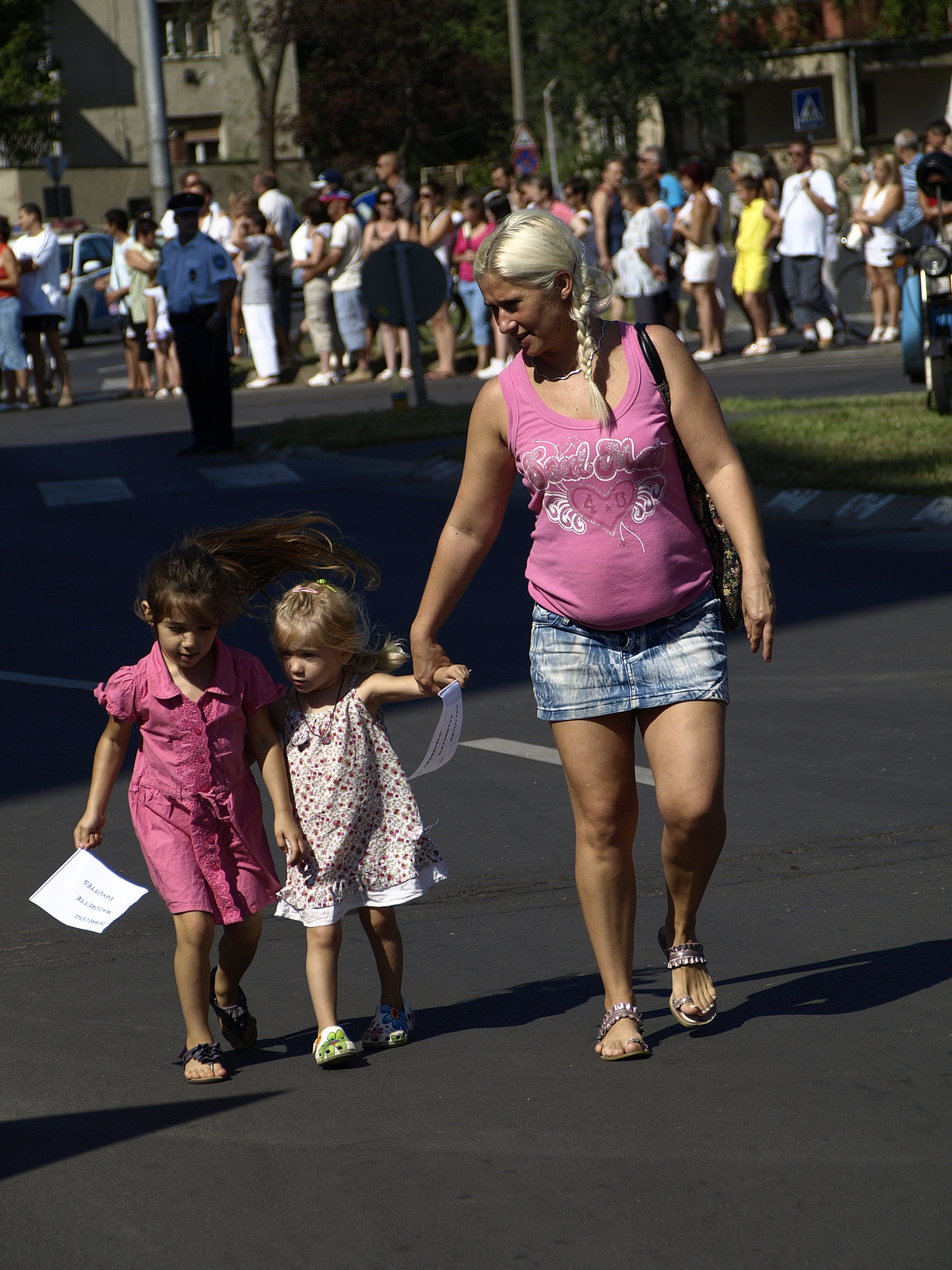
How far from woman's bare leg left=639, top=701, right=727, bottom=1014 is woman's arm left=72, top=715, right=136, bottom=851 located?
1.19 m

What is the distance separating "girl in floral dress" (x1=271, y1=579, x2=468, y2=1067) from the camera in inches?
158

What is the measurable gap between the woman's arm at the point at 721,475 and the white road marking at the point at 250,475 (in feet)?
34.2

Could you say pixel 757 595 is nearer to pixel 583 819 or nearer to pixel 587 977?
pixel 583 819

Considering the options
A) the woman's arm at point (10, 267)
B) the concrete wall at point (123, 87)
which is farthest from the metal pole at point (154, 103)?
the concrete wall at point (123, 87)

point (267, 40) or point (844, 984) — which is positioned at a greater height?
point (267, 40)

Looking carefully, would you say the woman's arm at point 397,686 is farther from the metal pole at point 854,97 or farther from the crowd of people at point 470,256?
the metal pole at point 854,97

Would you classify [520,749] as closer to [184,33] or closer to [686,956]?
[686,956]

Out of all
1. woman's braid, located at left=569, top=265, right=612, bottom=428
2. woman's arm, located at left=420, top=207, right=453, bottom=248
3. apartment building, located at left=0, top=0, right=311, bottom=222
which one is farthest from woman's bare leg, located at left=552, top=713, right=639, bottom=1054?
apartment building, located at left=0, top=0, right=311, bottom=222

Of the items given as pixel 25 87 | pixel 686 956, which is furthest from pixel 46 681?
pixel 25 87

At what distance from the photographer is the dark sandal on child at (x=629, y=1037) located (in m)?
3.89

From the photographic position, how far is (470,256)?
65.3ft

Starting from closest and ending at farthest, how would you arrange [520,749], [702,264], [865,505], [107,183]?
[520,749] < [865,505] < [702,264] < [107,183]

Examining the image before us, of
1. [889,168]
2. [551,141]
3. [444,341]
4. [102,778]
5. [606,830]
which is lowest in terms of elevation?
[606,830]

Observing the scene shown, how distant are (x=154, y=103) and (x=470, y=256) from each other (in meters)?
7.88
